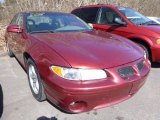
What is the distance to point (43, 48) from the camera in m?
3.59

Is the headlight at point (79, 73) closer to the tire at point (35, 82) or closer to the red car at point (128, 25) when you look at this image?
the tire at point (35, 82)

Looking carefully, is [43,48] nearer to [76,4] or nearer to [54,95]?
[54,95]

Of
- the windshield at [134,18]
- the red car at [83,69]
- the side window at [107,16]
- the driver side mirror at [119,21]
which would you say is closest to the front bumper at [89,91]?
the red car at [83,69]

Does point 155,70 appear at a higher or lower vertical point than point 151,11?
higher

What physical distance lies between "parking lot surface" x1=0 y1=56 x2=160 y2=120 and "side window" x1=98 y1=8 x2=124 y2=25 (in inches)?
93.7

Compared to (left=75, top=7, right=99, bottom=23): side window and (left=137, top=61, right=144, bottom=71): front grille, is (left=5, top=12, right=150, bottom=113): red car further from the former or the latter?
(left=75, top=7, right=99, bottom=23): side window

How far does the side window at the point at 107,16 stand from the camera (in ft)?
21.3

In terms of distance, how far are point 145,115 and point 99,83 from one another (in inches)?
41.0

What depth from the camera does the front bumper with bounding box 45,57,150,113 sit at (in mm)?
2957

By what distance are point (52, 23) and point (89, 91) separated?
7.33ft

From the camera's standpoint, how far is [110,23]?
21.4 ft

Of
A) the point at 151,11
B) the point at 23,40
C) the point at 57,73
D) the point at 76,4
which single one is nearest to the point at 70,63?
the point at 57,73

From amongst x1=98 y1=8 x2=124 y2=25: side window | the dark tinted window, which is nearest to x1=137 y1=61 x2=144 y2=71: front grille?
x1=98 y1=8 x2=124 y2=25: side window

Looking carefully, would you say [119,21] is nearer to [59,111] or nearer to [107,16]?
[107,16]
